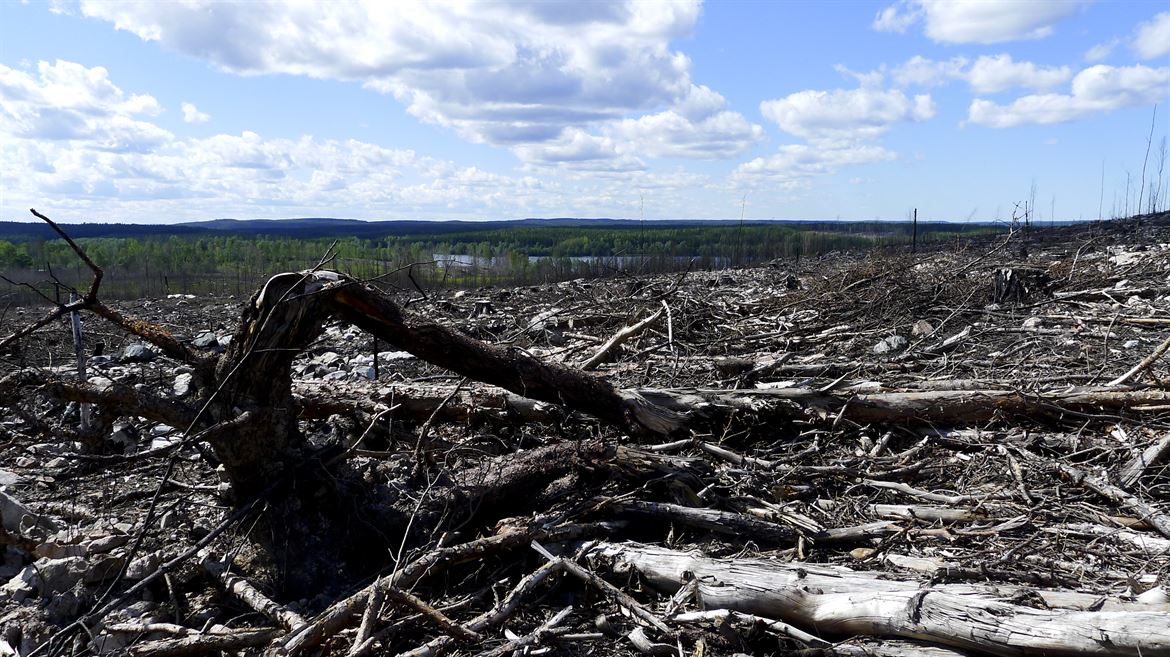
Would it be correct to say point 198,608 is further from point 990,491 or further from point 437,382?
point 990,491

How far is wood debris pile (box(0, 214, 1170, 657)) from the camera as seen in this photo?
253cm

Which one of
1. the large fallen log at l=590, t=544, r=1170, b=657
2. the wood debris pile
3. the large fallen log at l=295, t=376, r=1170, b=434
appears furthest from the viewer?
the large fallen log at l=295, t=376, r=1170, b=434

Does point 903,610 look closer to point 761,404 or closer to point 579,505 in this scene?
point 579,505

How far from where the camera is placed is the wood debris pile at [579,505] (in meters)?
2.53

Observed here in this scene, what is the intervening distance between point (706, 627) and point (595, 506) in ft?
2.79

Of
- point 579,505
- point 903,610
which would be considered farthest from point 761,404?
point 903,610

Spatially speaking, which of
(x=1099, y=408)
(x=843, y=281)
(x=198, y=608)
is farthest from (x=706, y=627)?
(x=843, y=281)

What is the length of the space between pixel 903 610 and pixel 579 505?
138 cm

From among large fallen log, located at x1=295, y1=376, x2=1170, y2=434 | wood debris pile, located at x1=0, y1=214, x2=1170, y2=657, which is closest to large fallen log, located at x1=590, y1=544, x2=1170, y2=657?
wood debris pile, located at x1=0, y1=214, x2=1170, y2=657

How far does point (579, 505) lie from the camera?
333cm

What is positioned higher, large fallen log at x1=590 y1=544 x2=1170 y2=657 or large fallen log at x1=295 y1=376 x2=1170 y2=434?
large fallen log at x1=295 y1=376 x2=1170 y2=434

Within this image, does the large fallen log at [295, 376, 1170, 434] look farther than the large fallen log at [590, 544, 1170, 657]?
Yes

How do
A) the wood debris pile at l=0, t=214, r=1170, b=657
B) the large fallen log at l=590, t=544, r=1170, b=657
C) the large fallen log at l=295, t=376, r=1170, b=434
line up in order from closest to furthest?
the large fallen log at l=590, t=544, r=1170, b=657
the wood debris pile at l=0, t=214, r=1170, b=657
the large fallen log at l=295, t=376, r=1170, b=434

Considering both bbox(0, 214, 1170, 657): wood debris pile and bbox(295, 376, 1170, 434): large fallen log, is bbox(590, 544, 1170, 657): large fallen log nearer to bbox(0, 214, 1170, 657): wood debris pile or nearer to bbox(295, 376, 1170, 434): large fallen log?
bbox(0, 214, 1170, 657): wood debris pile
